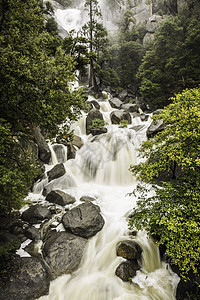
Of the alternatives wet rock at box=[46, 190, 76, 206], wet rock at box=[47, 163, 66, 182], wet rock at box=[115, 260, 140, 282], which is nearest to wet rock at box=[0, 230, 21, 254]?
wet rock at box=[46, 190, 76, 206]

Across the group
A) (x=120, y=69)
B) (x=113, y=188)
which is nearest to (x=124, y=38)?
(x=120, y=69)

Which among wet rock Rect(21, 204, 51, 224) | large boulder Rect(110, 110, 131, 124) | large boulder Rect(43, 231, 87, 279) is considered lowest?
large boulder Rect(43, 231, 87, 279)

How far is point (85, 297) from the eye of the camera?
528 centimetres

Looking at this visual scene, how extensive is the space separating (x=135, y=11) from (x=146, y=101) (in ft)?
99.1

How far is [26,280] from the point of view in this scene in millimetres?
5246

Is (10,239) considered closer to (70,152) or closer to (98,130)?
(70,152)

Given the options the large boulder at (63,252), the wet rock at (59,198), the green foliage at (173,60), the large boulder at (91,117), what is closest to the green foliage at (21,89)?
the large boulder at (63,252)

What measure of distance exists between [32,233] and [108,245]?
3.38 meters

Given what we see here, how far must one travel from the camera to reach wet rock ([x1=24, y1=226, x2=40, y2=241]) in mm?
7131

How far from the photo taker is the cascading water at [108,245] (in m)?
5.35

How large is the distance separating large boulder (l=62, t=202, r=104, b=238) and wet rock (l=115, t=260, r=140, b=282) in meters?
1.91

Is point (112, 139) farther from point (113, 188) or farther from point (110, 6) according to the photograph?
point (110, 6)

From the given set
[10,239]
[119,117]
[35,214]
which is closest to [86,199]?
[35,214]

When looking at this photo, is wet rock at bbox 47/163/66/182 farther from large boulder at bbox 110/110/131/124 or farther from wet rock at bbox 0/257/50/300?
large boulder at bbox 110/110/131/124
